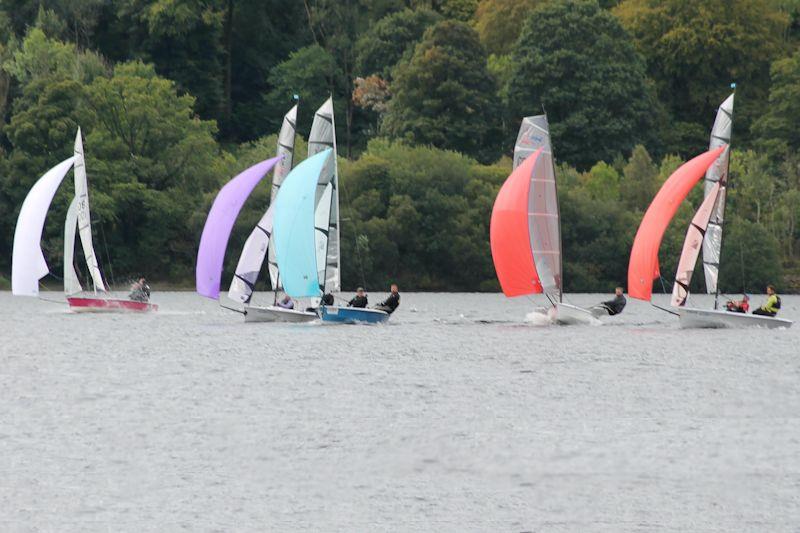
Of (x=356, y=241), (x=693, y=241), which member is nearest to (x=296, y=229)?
(x=693, y=241)

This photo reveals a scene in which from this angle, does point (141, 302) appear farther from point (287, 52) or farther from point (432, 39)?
point (287, 52)

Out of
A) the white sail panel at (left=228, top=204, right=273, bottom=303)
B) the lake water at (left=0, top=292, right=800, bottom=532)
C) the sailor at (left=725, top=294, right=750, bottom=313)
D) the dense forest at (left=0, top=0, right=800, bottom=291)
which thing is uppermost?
the dense forest at (left=0, top=0, right=800, bottom=291)

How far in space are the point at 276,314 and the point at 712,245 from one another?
12572mm

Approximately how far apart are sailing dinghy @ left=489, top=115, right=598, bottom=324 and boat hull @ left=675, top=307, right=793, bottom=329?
347 centimetres

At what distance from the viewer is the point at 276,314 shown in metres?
51.1

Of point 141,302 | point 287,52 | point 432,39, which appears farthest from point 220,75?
point 141,302

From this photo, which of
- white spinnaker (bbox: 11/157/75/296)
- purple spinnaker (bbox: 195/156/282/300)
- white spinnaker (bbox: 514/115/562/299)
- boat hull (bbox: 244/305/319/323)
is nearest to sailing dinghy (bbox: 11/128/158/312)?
white spinnaker (bbox: 11/157/75/296)

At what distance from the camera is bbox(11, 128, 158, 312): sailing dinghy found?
54.4 meters

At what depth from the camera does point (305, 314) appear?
5066 cm

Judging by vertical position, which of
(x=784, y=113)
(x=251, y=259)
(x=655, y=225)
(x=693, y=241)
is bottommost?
(x=251, y=259)

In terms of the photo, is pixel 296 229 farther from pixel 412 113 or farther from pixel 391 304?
pixel 412 113

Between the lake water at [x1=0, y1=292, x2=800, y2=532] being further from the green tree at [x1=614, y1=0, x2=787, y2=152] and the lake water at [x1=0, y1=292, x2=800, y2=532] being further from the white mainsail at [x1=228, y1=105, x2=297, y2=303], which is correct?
the green tree at [x1=614, y1=0, x2=787, y2=152]

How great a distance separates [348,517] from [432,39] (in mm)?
76746

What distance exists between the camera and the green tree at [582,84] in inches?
3787
